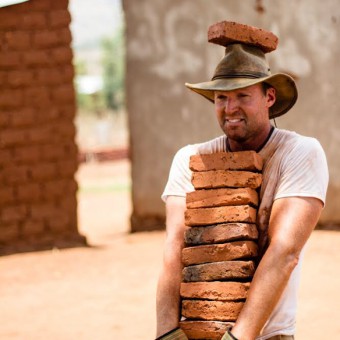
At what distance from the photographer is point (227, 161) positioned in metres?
2.76

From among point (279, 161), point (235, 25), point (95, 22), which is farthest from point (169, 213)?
point (95, 22)

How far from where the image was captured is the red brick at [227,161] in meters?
2.68

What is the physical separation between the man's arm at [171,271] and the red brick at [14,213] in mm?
5514

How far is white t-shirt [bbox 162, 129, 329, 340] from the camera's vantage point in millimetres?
2617

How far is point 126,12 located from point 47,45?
4.73 feet

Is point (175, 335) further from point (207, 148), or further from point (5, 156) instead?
point (5, 156)

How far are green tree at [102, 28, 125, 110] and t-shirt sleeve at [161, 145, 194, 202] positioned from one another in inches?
1643

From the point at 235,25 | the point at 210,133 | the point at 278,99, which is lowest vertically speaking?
the point at 210,133

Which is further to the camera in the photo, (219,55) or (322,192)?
(219,55)

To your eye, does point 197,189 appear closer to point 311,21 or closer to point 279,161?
point 279,161

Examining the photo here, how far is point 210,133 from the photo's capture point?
923 centimetres

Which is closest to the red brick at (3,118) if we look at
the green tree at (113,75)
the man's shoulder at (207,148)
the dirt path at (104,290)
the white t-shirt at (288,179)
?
the dirt path at (104,290)

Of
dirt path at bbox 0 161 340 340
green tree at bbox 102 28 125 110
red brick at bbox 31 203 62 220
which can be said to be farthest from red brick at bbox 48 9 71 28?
green tree at bbox 102 28 125 110

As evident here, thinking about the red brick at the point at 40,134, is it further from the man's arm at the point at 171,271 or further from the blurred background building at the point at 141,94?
the man's arm at the point at 171,271
